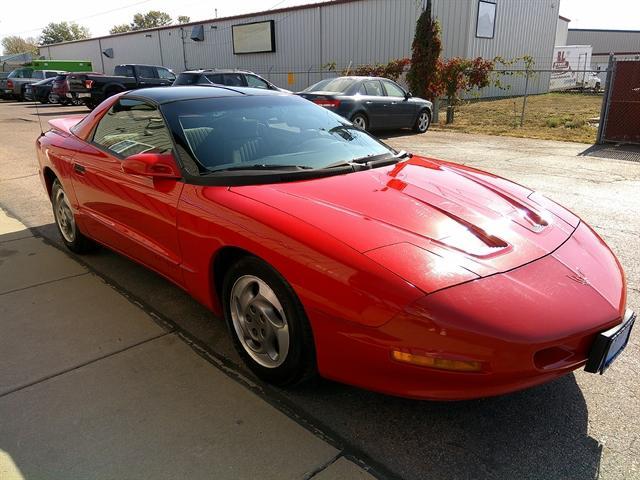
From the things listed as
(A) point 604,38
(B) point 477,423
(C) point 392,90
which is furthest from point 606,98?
(A) point 604,38

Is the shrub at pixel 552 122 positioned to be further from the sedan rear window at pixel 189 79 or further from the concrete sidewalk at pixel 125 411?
the concrete sidewalk at pixel 125 411

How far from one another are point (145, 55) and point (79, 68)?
478 centimetres

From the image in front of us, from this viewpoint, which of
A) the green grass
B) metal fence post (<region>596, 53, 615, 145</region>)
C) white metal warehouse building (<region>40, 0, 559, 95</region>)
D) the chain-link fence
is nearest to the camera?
metal fence post (<region>596, 53, 615, 145</region>)

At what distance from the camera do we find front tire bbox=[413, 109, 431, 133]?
13281 mm

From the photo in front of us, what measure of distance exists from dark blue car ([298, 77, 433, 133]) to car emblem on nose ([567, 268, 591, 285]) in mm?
8920

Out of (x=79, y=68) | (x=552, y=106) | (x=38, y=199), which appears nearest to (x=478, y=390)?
(x=38, y=199)

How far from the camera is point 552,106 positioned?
20.2m

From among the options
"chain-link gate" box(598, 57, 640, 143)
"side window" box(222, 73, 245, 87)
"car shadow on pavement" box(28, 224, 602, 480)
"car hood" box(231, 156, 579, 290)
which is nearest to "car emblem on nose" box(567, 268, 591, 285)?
"car hood" box(231, 156, 579, 290)

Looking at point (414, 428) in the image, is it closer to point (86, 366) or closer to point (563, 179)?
point (86, 366)

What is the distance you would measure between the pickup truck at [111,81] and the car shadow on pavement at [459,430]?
702 inches

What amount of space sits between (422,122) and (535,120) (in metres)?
4.37

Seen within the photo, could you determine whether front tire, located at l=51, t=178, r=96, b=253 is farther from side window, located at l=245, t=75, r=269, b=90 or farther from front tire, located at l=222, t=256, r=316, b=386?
side window, located at l=245, t=75, r=269, b=90

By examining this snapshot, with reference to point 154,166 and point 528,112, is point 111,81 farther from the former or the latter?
point 154,166

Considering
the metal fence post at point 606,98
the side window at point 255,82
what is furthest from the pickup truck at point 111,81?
the metal fence post at point 606,98
